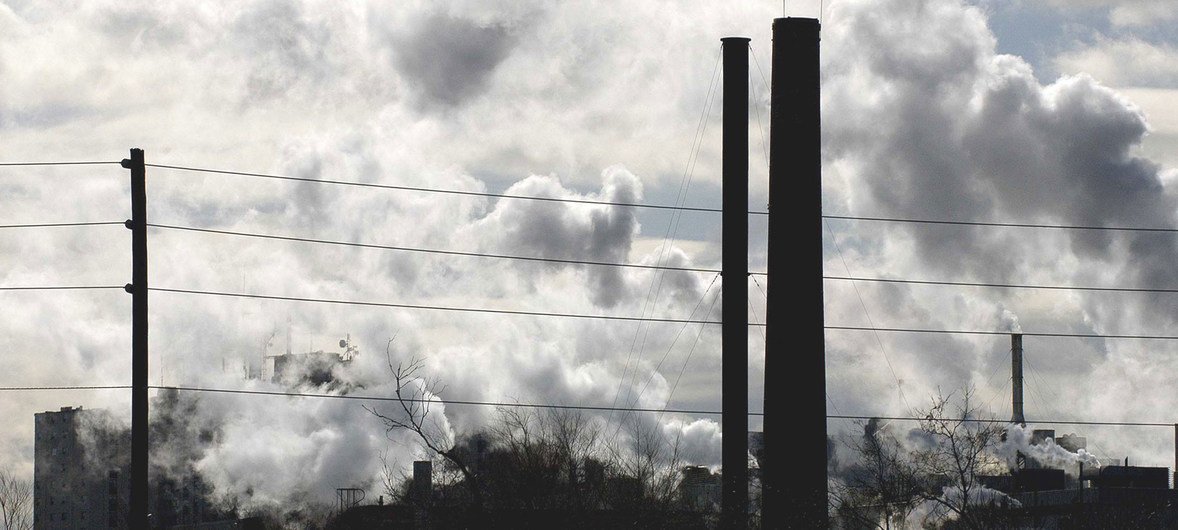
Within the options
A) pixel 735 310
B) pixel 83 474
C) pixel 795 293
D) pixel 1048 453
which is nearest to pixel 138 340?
pixel 735 310

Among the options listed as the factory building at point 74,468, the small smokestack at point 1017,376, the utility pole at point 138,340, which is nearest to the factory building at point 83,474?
the factory building at point 74,468

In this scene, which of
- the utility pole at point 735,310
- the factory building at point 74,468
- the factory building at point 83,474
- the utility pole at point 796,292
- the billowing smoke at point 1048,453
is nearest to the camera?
the utility pole at point 735,310

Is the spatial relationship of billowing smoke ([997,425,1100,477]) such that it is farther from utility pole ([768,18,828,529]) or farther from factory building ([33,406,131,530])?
factory building ([33,406,131,530])

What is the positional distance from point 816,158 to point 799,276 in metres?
2.28

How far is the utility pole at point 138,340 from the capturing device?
1505 centimetres

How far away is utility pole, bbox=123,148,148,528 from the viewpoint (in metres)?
15.1

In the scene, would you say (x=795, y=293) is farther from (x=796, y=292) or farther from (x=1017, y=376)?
(x=1017, y=376)

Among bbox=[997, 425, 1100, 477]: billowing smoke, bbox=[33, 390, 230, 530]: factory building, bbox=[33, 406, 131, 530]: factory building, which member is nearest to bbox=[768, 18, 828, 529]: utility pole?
bbox=[997, 425, 1100, 477]: billowing smoke

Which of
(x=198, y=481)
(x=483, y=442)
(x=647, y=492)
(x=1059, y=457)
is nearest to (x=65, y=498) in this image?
(x=198, y=481)

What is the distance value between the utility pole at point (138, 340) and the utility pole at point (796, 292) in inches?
432

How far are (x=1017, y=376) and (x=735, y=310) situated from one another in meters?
55.1

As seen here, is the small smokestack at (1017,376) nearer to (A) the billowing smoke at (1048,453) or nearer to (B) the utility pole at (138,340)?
(A) the billowing smoke at (1048,453)

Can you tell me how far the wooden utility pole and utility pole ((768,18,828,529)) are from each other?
0.06 feet

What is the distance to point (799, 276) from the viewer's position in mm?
23625
